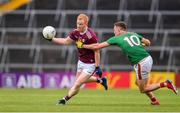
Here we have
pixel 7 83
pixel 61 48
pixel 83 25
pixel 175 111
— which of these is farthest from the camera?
pixel 61 48

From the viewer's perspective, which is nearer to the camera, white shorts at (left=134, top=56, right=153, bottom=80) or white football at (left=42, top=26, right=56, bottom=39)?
white shorts at (left=134, top=56, right=153, bottom=80)

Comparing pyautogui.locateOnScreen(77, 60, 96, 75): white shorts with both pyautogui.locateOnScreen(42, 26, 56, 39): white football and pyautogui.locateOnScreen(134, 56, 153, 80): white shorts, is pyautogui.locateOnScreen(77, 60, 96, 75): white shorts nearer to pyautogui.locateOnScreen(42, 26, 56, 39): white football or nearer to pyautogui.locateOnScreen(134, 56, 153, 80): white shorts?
pyautogui.locateOnScreen(42, 26, 56, 39): white football

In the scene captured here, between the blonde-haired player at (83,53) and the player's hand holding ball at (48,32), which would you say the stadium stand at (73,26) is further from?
the player's hand holding ball at (48,32)

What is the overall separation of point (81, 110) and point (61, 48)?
60.9 feet

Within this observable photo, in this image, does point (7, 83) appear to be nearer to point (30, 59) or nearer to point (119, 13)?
point (30, 59)

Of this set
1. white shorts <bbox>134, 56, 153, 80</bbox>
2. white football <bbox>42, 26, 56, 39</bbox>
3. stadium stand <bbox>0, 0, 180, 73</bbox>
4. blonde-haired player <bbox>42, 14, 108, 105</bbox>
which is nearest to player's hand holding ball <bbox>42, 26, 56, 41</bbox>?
white football <bbox>42, 26, 56, 39</bbox>

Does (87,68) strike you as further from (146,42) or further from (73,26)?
(73,26)

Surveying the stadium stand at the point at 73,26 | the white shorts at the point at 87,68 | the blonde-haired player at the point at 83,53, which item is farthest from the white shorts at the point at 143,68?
the stadium stand at the point at 73,26

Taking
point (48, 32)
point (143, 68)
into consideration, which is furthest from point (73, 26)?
point (143, 68)

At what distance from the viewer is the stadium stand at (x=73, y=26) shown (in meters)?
32.6

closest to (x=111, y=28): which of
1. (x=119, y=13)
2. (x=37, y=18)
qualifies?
(x=119, y=13)

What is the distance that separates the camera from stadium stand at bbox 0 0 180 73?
107 ft

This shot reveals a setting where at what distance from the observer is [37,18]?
34125mm

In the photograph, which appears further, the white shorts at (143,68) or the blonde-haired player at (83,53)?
the blonde-haired player at (83,53)
